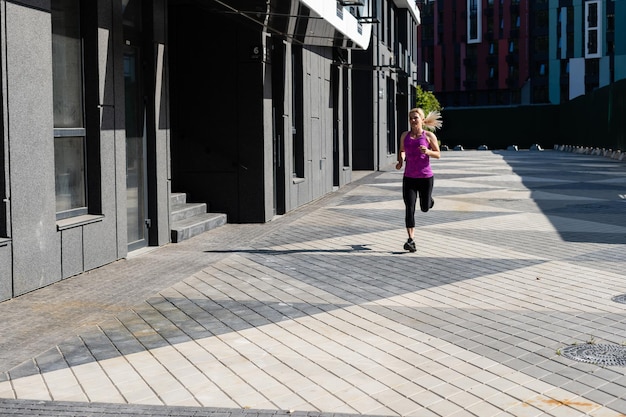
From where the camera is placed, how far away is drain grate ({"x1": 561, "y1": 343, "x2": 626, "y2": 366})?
5.95 meters

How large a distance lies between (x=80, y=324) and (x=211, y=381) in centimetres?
201

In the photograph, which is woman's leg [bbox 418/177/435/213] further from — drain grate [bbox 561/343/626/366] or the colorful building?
the colorful building

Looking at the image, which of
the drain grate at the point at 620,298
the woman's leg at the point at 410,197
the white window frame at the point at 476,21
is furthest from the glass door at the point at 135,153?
the white window frame at the point at 476,21

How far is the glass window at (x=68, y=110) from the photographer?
9508mm

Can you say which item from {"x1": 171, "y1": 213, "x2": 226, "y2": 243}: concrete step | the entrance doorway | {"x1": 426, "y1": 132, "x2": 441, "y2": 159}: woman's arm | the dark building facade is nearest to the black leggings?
{"x1": 426, "y1": 132, "x2": 441, "y2": 159}: woman's arm

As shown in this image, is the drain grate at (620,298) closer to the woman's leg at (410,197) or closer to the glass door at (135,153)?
the woman's leg at (410,197)

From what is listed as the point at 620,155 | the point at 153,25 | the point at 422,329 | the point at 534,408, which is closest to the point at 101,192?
the point at 153,25

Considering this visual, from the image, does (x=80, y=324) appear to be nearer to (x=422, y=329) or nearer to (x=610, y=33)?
(x=422, y=329)

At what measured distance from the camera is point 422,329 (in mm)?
6984

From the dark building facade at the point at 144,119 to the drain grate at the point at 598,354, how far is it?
15.8 feet

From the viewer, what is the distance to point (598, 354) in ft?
20.1

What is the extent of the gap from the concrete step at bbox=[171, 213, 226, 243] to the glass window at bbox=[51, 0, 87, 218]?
251cm

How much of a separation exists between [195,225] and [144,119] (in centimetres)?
200

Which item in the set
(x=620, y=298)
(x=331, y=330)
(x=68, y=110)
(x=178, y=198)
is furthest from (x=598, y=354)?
(x=178, y=198)
